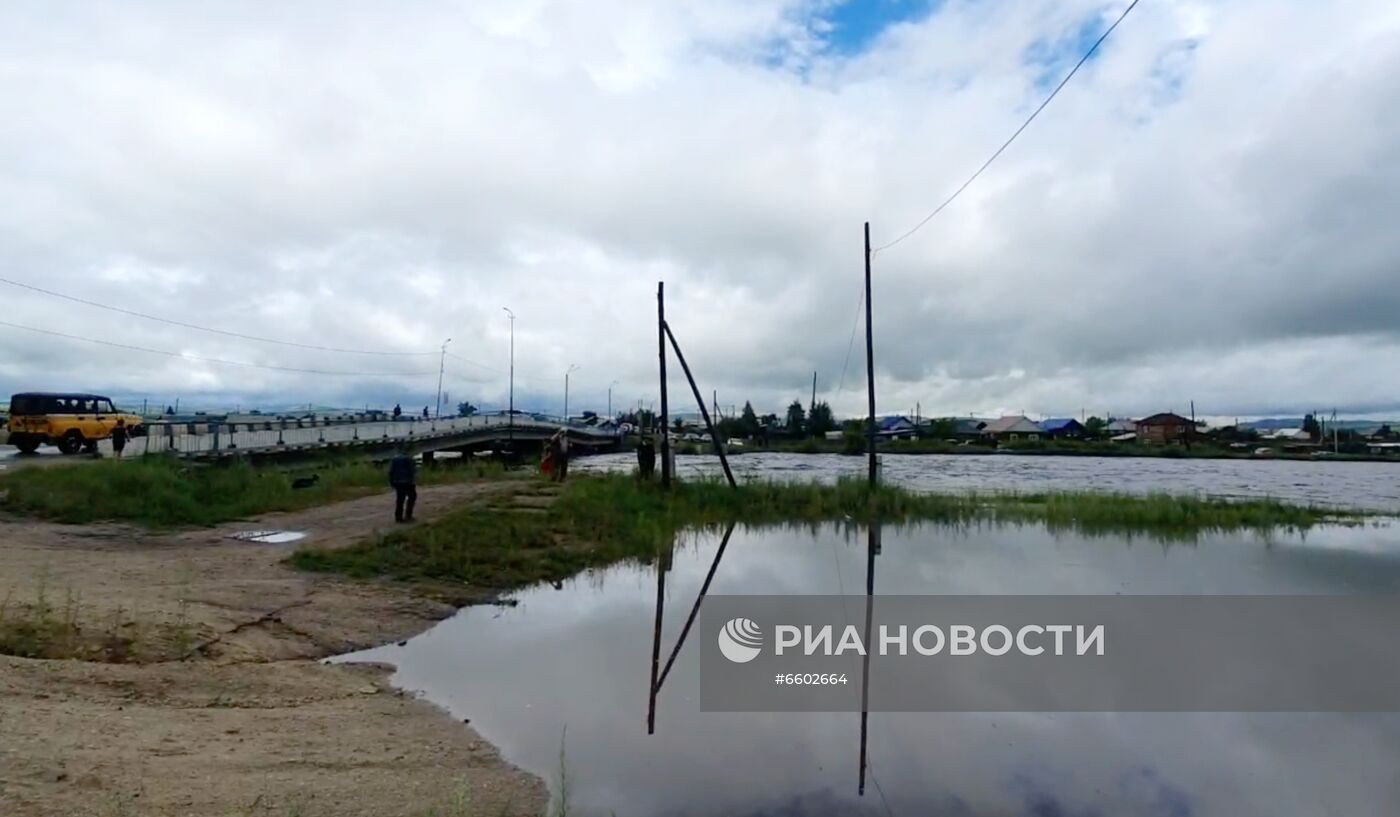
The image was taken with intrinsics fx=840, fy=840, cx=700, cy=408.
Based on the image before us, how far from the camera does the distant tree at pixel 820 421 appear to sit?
98.7m

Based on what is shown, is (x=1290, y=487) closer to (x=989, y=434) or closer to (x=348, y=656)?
(x=348, y=656)

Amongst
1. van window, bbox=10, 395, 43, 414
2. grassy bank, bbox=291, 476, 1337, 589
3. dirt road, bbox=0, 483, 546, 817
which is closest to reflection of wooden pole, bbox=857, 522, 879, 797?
dirt road, bbox=0, 483, 546, 817

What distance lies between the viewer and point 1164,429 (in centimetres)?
9112

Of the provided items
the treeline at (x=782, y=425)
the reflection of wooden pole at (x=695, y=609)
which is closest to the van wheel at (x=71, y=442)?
the reflection of wooden pole at (x=695, y=609)

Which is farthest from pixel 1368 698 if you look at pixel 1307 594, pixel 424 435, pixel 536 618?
pixel 424 435

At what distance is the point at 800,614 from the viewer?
959 cm

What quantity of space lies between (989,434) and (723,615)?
94.2 metres

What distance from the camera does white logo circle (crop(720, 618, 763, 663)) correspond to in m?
8.09

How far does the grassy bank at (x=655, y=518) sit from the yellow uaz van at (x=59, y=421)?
1642 centimetres

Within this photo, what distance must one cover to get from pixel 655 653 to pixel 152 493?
13.0 meters

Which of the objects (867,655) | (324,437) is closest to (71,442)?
(324,437)

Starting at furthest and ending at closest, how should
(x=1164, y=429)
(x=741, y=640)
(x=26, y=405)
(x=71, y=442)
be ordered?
(x=1164, y=429)
(x=71, y=442)
(x=26, y=405)
(x=741, y=640)

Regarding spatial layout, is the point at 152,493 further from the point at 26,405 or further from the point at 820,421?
the point at 820,421

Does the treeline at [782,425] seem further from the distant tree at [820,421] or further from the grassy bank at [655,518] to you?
the grassy bank at [655,518]
